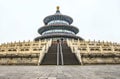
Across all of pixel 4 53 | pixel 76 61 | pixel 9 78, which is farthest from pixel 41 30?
pixel 9 78

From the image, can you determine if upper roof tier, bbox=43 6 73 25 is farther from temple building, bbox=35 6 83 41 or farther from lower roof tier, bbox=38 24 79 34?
lower roof tier, bbox=38 24 79 34

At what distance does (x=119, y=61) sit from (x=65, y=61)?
6.21 m

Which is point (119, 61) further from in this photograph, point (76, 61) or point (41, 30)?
point (41, 30)

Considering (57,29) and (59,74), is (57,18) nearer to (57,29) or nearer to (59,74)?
(57,29)

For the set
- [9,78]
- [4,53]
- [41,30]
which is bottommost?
[9,78]

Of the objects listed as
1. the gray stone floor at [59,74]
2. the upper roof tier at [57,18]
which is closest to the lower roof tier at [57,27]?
the upper roof tier at [57,18]

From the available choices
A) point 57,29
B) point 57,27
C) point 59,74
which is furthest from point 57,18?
point 59,74

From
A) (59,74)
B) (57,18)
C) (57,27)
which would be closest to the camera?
(59,74)

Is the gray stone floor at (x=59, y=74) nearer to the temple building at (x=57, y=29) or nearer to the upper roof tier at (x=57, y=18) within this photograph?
the temple building at (x=57, y=29)

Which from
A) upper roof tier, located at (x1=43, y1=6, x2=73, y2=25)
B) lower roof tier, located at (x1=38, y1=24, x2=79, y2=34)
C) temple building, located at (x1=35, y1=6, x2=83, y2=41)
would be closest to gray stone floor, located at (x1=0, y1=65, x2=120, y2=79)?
temple building, located at (x1=35, y1=6, x2=83, y2=41)

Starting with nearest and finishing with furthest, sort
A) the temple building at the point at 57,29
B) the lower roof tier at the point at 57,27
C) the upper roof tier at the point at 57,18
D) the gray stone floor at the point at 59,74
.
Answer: the gray stone floor at the point at 59,74, the temple building at the point at 57,29, the lower roof tier at the point at 57,27, the upper roof tier at the point at 57,18

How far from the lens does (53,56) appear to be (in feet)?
70.5

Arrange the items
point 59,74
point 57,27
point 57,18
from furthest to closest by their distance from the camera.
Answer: point 57,18 < point 57,27 < point 59,74

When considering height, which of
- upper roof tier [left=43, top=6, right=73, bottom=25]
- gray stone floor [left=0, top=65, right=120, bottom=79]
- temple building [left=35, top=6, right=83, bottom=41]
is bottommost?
gray stone floor [left=0, top=65, right=120, bottom=79]
